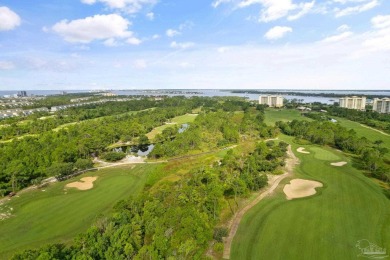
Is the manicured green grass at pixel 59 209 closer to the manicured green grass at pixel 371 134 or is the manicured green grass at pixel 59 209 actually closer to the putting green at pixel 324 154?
the putting green at pixel 324 154

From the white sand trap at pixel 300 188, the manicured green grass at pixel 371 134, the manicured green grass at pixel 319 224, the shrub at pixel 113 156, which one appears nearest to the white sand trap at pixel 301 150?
the manicured green grass at pixel 319 224

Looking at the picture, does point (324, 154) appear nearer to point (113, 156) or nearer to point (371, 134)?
point (371, 134)

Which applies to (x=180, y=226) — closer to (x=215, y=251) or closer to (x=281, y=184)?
(x=215, y=251)

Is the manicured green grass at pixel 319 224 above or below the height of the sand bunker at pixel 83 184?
above

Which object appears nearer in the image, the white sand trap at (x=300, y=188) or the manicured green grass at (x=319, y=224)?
the manicured green grass at (x=319, y=224)

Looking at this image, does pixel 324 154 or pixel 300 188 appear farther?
pixel 324 154

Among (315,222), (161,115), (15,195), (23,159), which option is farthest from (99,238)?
(161,115)

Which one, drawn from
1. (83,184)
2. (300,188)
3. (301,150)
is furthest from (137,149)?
(300,188)
